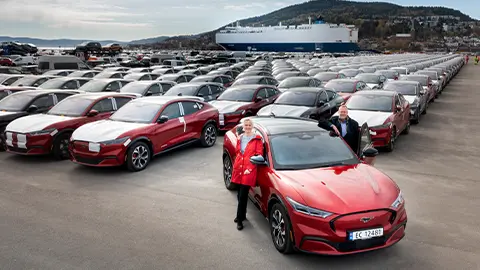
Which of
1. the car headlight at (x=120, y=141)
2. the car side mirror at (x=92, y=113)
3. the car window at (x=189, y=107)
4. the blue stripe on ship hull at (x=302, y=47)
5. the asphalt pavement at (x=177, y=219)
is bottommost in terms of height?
the asphalt pavement at (x=177, y=219)

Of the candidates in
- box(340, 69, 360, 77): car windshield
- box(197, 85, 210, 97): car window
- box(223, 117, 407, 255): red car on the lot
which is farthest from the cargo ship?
box(223, 117, 407, 255): red car on the lot

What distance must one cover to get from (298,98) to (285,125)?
6.45 meters

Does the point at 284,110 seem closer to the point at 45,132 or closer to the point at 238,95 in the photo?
the point at 238,95

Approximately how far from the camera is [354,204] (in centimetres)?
437

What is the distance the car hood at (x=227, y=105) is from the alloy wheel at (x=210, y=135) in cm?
143

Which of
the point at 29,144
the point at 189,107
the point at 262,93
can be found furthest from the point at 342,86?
the point at 29,144

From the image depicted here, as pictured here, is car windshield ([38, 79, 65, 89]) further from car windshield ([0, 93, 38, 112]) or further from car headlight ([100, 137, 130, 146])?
car headlight ([100, 137, 130, 146])

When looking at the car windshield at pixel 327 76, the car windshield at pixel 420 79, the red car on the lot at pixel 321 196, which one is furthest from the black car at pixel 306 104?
the car windshield at pixel 327 76

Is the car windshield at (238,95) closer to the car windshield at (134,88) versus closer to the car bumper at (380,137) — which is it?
the car windshield at (134,88)

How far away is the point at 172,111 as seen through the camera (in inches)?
376

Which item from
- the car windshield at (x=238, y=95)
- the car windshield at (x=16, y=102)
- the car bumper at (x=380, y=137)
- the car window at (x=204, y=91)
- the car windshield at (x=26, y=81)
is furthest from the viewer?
the car windshield at (x=26, y=81)

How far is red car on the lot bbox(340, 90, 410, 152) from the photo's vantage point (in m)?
9.61

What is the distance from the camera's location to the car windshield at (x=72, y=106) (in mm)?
10039

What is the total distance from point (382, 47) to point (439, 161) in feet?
576
